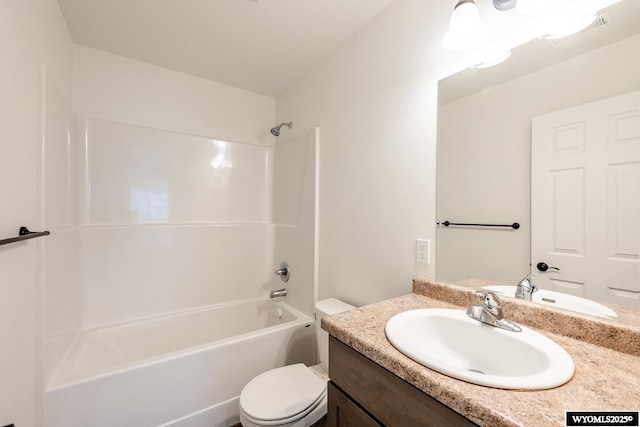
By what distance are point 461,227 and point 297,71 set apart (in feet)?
5.73

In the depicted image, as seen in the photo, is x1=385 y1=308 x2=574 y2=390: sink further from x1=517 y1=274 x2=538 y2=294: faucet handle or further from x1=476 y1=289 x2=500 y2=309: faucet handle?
x1=517 y1=274 x2=538 y2=294: faucet handle

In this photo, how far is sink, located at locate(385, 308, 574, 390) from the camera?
0.58m

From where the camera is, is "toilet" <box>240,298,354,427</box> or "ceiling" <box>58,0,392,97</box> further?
"ceiling" <box>58,0,392,97</box>

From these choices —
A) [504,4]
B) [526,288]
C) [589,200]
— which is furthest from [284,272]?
[504,4]

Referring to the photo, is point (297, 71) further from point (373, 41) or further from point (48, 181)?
point (48, 181)

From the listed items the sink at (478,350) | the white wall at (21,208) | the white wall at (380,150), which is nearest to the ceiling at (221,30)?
the white wall at (380,150)

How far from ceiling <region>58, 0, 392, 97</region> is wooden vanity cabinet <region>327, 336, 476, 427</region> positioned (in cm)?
169

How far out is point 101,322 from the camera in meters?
1.86

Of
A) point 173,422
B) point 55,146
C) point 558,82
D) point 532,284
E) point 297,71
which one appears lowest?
point 173,422

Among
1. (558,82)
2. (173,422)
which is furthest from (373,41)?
(173,422)

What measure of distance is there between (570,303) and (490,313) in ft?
0.87

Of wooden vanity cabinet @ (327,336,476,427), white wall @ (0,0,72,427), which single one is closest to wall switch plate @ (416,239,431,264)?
wooden vanity cabinet @ (327,336,476,427)

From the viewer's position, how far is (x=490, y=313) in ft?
2.89

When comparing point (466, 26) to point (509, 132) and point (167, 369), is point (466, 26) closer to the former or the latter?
point (509, 132)
